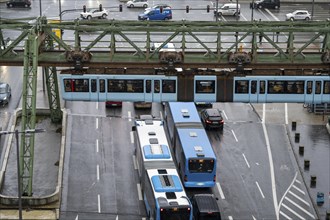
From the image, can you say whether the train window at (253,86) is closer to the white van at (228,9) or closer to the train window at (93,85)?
the train window at (93,85)

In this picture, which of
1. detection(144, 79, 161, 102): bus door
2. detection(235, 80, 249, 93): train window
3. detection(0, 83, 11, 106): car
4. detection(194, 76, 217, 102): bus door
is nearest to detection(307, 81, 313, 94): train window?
detection(235, 80, 249, 93): train window

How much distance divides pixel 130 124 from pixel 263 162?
13.1 metres

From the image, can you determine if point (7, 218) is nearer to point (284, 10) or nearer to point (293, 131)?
point (293, 131)

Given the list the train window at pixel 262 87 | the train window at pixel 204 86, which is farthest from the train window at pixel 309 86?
the train window at pixel 204 86

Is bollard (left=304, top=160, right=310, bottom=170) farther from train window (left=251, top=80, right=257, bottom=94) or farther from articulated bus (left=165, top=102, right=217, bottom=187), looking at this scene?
train window (left=251, top=80, right=257, bottom=94)

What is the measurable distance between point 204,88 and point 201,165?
567 cm

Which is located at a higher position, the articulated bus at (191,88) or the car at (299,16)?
the articulated bus at (191,88)

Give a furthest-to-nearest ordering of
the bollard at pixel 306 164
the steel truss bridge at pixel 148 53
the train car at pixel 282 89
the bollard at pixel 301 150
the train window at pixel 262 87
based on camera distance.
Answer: the bollard at pixel 301 150
the bollard at pixel 306 164
the train window at pixel 262 87
the train car at pixel 282 89
the steel truss bridge at pixel 148 53

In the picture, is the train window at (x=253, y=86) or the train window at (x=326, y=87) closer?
the train window at (x=253, y=86)

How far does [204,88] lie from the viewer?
58.4 m

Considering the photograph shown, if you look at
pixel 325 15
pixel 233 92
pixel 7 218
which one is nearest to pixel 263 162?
pixel 233 92

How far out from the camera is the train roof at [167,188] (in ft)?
174

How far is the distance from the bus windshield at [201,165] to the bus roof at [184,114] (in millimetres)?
5778

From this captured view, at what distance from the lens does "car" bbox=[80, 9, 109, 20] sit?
343 feet
